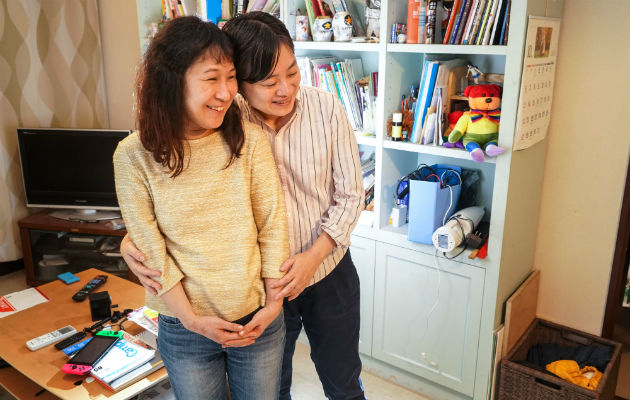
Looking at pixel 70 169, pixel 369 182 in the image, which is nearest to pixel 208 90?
pixel 369 182

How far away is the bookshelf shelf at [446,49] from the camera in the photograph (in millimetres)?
1803

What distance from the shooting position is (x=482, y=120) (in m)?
1.90

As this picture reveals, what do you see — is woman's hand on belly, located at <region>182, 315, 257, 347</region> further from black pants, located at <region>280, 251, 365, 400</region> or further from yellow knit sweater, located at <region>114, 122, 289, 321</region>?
black pants, located at <region>280, 251, 365, 400</region>

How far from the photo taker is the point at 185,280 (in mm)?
1169

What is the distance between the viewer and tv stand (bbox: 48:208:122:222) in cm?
321

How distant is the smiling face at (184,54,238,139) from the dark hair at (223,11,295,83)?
0.06 meters

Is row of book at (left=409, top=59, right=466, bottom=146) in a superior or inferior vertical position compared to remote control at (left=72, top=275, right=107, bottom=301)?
superior

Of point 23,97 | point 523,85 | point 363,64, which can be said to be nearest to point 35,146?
point 23,97

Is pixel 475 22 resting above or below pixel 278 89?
above

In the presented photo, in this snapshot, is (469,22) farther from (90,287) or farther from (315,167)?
(90,287)

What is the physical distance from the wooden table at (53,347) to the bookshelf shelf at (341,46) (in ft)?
4.20

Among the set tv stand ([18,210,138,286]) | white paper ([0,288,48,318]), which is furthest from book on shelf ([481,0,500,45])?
tv stand ([18,210,138,286])

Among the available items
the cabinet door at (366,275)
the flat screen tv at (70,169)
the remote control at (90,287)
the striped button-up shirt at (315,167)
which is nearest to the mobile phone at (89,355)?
the remote control at (90,287)

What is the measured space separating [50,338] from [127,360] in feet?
1.19
